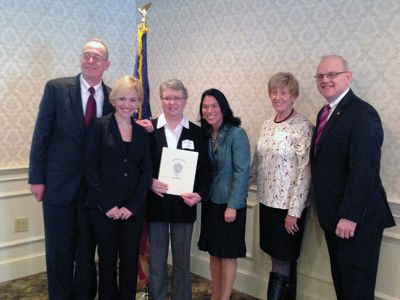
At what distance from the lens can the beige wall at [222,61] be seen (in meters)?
2.15

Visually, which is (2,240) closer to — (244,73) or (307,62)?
(244,73)

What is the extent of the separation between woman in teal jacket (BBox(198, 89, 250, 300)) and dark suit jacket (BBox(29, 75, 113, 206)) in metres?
0.72

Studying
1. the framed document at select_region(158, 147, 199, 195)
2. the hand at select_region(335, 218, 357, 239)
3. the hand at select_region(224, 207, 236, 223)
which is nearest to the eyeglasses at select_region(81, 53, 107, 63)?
the framed document at select_region(158, 147, 199, 195)

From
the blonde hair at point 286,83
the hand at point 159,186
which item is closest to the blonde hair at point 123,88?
the hand at point 159,186

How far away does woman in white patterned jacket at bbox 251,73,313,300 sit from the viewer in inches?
84.1

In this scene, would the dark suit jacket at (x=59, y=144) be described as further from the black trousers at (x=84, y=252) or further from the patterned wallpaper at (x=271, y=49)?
the patterned wallpaper at (x=271, y=49)

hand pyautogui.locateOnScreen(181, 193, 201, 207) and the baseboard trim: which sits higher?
hand pyautogui.locateOnScreen(181, 193, 201, 207)

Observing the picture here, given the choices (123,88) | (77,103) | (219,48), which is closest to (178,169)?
(123,88)

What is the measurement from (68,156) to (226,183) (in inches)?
34.9

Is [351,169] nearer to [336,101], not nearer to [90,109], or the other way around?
[336,101]

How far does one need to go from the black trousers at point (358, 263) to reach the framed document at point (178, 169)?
827 mm

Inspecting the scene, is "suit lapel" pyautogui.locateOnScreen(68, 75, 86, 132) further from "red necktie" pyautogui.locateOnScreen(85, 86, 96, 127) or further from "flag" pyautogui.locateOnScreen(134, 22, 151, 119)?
"flag" pyautogui.locateOnScreen(134, 22, 151, 119)

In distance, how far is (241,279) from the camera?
113 inches

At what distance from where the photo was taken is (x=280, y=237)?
87.8 inches
